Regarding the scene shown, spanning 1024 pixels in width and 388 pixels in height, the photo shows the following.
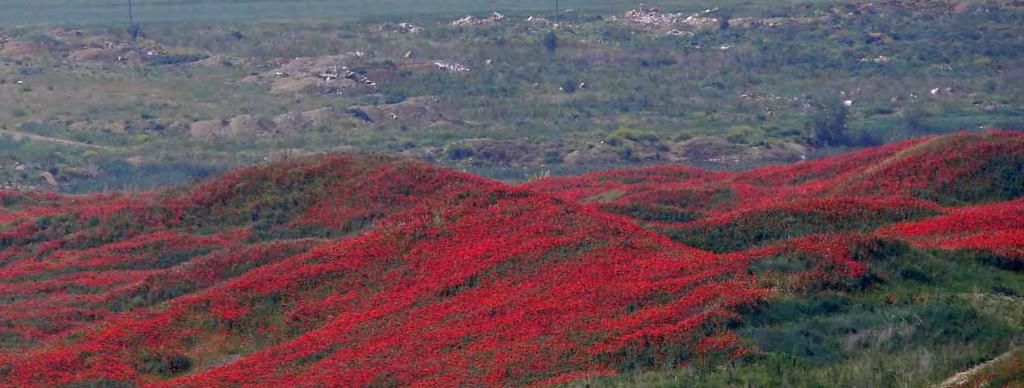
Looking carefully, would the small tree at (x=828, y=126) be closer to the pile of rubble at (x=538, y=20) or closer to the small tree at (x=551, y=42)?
the small tree at (x=551, y=42)

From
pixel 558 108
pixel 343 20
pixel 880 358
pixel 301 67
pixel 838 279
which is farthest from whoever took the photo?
pixel 343 20

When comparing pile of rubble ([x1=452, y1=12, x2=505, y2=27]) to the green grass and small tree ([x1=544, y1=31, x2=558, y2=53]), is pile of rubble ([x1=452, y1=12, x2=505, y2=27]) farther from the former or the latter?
the green grass

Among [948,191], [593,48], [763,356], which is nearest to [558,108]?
[593,48]

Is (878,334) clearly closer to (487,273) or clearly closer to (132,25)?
(487,273)

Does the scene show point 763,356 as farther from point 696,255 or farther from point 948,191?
point 948,191

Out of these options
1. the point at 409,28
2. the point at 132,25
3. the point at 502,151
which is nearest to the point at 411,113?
the point at 502,151

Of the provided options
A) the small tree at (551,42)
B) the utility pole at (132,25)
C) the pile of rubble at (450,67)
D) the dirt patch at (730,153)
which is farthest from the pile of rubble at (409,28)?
the dirt patch at (730,153)
